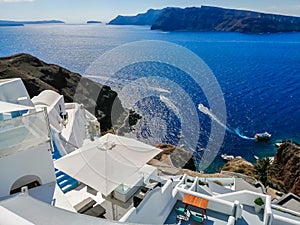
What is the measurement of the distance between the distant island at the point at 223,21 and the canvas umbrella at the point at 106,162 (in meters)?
143

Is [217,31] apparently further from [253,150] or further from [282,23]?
[253,150]

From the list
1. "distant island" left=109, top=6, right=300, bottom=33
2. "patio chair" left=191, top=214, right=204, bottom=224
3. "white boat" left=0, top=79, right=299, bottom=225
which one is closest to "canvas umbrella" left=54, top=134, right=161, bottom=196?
"white boat" left=0, top=79, right=299, bottom=225

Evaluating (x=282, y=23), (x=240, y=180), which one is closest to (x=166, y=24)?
(x=282, y=23)

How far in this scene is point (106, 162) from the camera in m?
7.25

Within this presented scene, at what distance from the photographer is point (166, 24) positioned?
147 meters

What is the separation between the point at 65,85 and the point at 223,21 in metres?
129

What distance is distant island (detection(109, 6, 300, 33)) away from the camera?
461 feet

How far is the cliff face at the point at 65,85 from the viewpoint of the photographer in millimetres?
33906

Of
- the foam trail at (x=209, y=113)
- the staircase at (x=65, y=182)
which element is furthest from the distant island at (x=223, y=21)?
the staircase at (x=65, y=182)

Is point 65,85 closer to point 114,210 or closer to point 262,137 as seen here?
point 262,137

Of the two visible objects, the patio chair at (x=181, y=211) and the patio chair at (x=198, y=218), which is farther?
the patio chair at (x=181, y=211)

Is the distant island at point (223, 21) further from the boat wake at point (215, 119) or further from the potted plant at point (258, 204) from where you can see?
the potted plant at point (258, 204)

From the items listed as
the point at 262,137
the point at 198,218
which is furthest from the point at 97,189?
the point at 262,137

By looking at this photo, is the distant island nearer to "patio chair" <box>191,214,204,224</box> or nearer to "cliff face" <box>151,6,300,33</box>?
"cliff face" <box>151,6,300,33</box>
